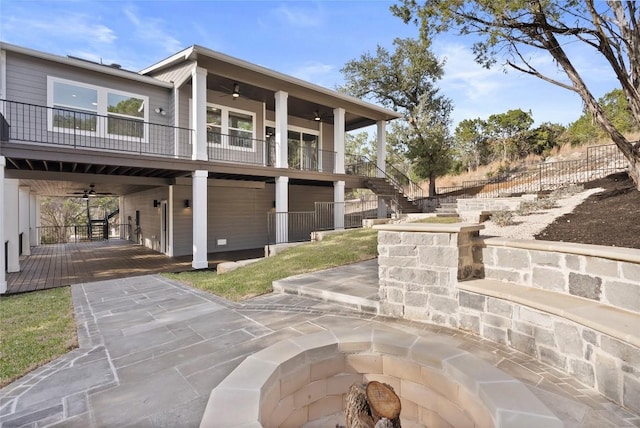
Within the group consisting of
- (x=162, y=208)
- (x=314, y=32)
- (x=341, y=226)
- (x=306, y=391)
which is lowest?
(x=306, y=391)

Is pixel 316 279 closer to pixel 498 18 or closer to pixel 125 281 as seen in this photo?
pixel 125 281

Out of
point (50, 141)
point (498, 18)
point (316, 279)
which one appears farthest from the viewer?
point (50, 141)

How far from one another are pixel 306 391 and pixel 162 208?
35.8 ft

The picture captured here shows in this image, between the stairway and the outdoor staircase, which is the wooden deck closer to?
the stairway

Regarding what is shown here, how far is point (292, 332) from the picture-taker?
3.35 metres

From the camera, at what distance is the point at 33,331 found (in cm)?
381

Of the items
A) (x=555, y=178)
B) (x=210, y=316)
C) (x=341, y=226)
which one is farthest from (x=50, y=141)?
(x=555, y=178)

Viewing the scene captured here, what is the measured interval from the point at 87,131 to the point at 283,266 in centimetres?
688

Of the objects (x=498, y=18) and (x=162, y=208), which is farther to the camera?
(x=162, y=208)

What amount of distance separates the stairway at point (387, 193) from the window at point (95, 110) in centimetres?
861

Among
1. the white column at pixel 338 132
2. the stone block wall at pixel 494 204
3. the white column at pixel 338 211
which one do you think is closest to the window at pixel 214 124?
the white column at pixel 338 132

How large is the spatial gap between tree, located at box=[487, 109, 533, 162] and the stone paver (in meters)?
22.9

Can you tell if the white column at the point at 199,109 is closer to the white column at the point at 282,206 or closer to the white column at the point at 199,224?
the white column at the point at 199,224

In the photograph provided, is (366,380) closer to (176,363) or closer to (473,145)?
(176,363)
